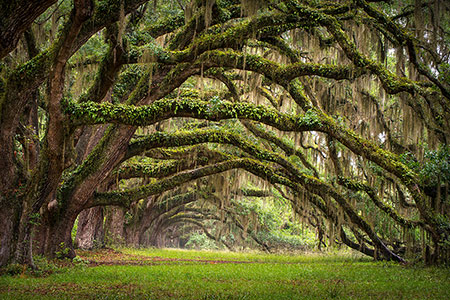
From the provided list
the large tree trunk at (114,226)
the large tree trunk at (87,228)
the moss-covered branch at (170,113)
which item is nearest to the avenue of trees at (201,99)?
the moss-covered branch at (170,113)

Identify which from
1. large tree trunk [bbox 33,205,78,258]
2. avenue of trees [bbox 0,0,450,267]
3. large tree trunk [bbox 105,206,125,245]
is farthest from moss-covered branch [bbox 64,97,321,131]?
large tree trunk [bbox 105,206,125,245]

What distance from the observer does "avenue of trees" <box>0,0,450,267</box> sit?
7805 mm

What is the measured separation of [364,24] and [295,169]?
4.70 m

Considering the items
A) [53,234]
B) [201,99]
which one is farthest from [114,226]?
[201,99]

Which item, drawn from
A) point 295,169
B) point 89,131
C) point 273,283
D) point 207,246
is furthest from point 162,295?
point 207,246

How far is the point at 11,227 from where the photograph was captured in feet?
27.0

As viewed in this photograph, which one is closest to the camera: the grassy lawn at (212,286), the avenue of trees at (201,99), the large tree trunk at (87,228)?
the grassy lawn at (212,286)

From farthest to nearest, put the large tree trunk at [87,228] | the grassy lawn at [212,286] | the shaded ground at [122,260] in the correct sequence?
the large tree trunk at [87,228], the shaded ground at [122,260], the grassy lawn at [212,286]

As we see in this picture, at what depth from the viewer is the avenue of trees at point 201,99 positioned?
7805mm

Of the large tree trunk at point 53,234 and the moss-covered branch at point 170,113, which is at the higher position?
the moss-covered branch at point 170,113

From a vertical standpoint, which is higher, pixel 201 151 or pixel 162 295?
pixel 201 151

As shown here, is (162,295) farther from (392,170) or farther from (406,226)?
(406,226)

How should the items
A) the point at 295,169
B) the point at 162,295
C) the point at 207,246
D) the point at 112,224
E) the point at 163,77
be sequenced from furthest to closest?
the point at 207,246
the point at 112,224
the point at 295,169
the point at 163,77
the point at 162,295

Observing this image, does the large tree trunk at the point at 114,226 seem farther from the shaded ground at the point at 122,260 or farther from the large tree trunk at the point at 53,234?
the large tree trunk at the point at 53,234
